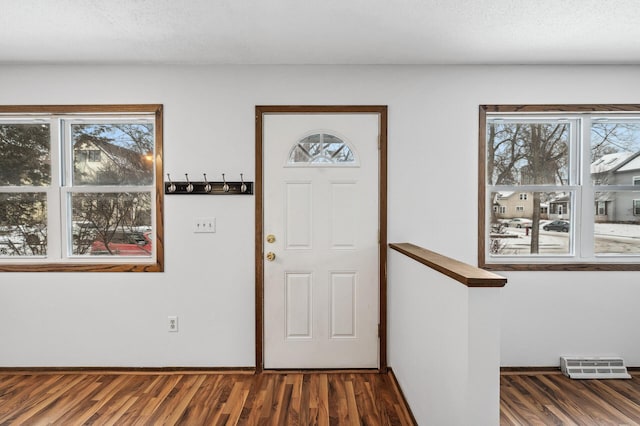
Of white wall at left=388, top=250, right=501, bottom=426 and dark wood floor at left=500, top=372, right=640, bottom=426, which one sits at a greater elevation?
white wall at left=388, top=250, right=501, bottom=426

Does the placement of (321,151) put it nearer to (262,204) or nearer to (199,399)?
(262,204)

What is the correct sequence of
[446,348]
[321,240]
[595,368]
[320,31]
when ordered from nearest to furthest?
[446,348] → [320,31] → [595,368] → [321,240]

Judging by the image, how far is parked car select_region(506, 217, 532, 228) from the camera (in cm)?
299

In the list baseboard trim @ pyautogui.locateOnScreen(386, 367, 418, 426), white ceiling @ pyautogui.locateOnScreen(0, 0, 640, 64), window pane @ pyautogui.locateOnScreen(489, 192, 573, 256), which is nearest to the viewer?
white ceiling @ pyautogui.locateOnScreen(0, 0, 640, 64)

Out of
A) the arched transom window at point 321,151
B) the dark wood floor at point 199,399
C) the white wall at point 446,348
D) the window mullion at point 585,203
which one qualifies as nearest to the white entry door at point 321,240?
the arched transom window at point 321,151

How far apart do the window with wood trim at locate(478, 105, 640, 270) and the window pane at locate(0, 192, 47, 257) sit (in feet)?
11.7

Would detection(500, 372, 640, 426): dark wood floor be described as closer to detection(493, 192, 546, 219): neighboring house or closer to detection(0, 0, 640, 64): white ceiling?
detection(493, 192, 546, 219): neighboring house

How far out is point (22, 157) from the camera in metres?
2.95

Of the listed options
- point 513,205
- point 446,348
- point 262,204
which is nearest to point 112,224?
point 262,204

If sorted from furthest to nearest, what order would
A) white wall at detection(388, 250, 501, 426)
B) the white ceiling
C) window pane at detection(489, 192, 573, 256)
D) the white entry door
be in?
1. window pane at detection(489, 192, 573, 256)
2. the white entry door
3. the white ceiling
4. white wall at detection(388, 250, 501, 426)

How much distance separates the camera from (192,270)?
2.89m

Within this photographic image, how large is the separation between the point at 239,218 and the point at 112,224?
1074 mm

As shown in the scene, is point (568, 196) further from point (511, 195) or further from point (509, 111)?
point (509, 111)

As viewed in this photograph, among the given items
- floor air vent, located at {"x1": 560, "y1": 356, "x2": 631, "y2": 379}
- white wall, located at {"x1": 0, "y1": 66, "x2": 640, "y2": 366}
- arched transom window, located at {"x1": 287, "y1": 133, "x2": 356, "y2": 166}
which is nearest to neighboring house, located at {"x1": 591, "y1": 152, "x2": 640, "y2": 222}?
white wall, located at {"x1": 0, "y1": 66, "x2": 640, "y2": 366}
